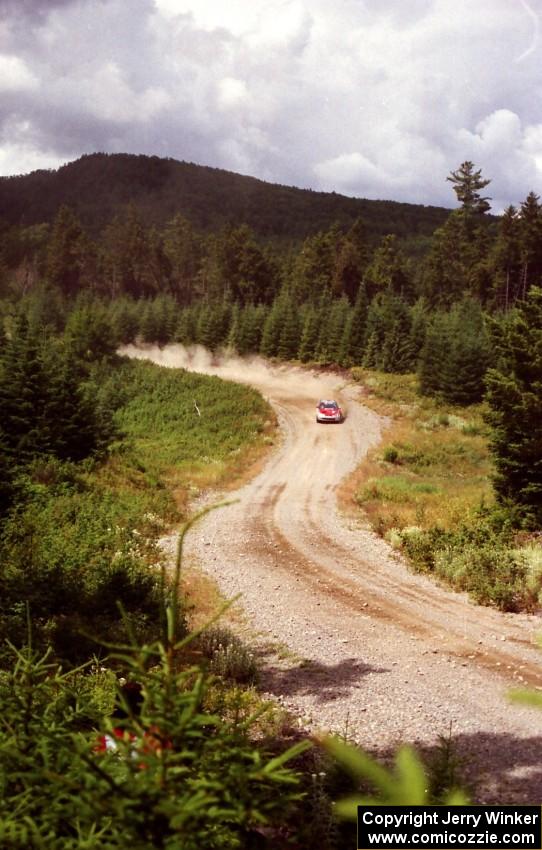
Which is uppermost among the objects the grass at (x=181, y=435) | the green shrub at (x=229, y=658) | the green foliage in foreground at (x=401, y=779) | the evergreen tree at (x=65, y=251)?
the evergreen tree at (x=65, y=251)

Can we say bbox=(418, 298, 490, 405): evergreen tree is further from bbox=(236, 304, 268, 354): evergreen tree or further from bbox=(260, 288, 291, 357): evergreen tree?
bbox=(236, 304, 268, 354): evergreen tree

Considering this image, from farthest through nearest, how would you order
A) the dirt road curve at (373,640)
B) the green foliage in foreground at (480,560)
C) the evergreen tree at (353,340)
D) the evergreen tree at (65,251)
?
1. the evergreen tree at (65,251)
2. the evergreen tree at (353,340)
3. the green foliage in foreground at (480,560)
4. the dirt road curve at (373,640)

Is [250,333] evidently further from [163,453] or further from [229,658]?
[229,658]

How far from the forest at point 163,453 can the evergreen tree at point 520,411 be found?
7 centimetres

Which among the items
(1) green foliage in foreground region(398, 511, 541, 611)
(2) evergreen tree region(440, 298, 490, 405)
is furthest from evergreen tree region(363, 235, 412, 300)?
(1) green foliage in foreground region(398, 511, 541, 611)

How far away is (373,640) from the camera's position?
1230 cm

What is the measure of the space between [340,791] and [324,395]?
158 ft

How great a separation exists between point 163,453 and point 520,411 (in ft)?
68.6

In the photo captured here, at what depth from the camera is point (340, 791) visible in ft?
22.0

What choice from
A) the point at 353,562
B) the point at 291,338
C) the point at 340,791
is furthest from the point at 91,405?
the point at 291,338

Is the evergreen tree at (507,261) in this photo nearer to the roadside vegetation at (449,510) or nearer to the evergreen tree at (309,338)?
the evergreen tree at (309,338)

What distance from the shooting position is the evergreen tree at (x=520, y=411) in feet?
56.5

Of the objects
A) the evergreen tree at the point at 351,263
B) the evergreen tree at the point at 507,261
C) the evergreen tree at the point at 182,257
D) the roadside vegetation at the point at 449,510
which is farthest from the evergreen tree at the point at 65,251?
the roadside vegetation at the point at 449,510

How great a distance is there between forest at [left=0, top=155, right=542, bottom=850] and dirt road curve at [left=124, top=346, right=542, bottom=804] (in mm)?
1192
